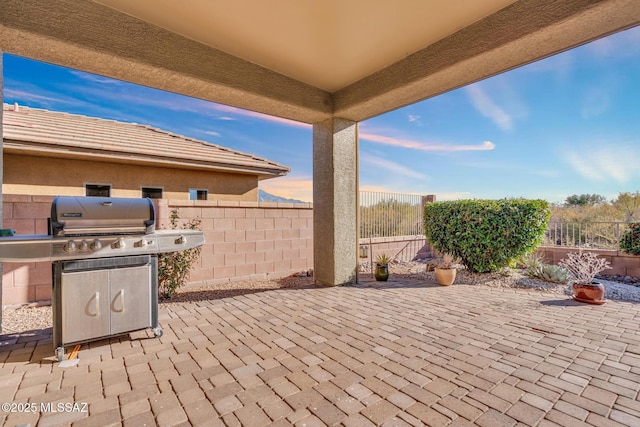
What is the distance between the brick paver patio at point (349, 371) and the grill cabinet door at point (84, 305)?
0.86 feet

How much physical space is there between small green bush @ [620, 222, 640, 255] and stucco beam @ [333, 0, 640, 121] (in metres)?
6.83

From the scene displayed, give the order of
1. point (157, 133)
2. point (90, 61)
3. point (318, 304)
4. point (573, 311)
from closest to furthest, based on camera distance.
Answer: point (90, 61) < point (573, 311) < point (318, 304) < point (157, 133)

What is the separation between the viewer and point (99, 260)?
2844mm

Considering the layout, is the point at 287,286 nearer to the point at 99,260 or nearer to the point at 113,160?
the point at 99,260

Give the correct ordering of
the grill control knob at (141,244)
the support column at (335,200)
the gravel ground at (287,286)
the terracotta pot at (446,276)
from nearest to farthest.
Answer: the grill control knob at (141,244)
the gravel ground at (287,286)
the support column at (335,200)
the terracotta pot at (446,276)

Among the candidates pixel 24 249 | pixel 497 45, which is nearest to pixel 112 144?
pixel 24 249

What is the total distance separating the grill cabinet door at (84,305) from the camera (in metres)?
2.69

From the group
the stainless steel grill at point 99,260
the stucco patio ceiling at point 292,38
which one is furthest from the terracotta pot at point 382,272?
the stainless steel grill at point 99,260

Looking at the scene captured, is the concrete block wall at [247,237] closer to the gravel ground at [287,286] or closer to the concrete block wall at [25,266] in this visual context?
the gravel ground at [287,286]

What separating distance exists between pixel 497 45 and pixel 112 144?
897 centimetres

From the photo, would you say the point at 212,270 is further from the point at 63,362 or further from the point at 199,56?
the point at 199,56

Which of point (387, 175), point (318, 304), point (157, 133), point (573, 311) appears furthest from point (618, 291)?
point (157, 133)

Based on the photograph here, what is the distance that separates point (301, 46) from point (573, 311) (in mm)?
5423

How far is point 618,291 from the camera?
5.68 m
